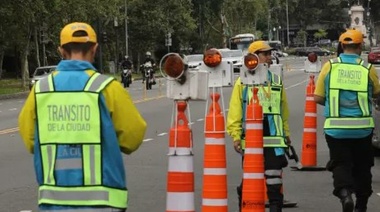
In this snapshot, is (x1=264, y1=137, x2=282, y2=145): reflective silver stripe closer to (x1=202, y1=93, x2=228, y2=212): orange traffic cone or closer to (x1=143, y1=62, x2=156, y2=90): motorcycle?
(x1=202, y1=93, x2=228, y2=212): orange traffic cone

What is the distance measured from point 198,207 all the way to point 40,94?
5.35 metres

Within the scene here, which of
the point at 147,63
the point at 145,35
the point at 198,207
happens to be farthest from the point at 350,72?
the point at 145,35

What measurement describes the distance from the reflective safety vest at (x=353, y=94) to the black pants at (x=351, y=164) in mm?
171

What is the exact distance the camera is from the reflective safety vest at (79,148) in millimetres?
4855

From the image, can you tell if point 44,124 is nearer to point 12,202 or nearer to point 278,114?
point 278,114

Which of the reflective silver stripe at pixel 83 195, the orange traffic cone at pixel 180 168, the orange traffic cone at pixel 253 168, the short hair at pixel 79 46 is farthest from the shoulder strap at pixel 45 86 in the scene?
the orange traffic cone at pixel 253 168

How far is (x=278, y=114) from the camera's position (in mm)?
8562

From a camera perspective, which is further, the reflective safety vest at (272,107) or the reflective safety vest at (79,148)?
the reflective safety vest at (272,107)

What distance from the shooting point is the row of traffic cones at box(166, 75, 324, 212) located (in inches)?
240

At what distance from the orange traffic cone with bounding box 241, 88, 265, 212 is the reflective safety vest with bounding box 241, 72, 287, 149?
1.44 ft

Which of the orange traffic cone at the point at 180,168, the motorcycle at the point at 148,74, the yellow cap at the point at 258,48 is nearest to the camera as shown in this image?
the orange traffic cone at the point at 180,168

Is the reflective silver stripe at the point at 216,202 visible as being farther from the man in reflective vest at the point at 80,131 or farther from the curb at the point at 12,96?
the curb at the point at 12,96

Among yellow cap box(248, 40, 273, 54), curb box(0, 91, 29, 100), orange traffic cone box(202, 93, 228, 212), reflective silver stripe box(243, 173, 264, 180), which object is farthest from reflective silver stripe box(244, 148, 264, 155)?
curb box(0, 91, 29, 100)

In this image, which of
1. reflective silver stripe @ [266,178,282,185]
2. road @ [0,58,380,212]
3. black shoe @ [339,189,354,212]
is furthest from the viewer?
road @ [0,58,380,212]
